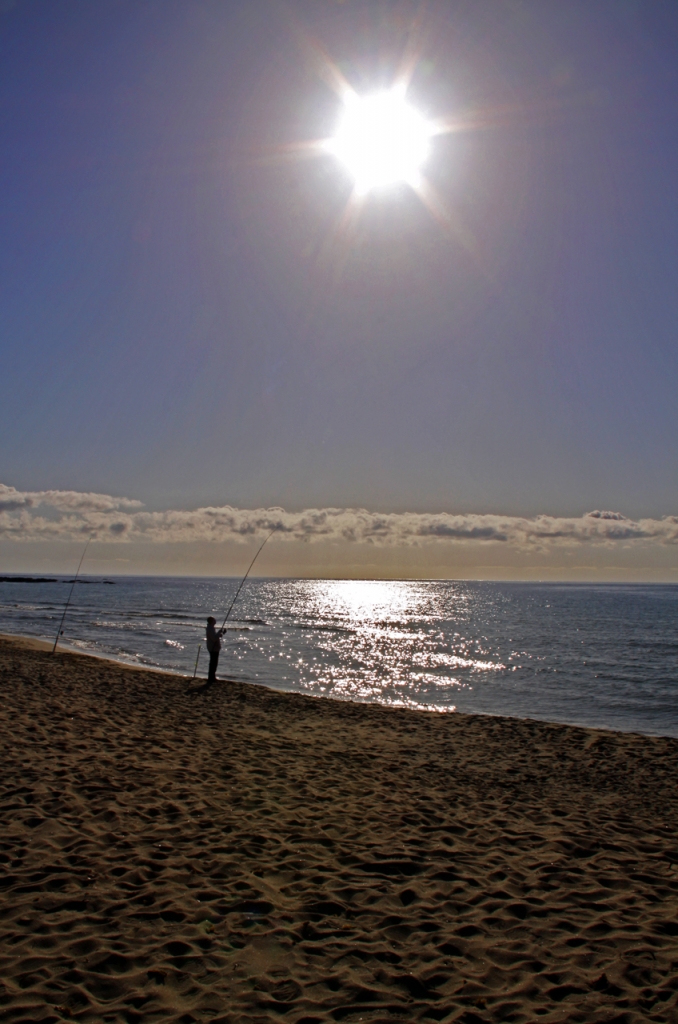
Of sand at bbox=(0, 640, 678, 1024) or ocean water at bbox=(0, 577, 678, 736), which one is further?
ocean water at bbox=(0, 577, 678, 736)

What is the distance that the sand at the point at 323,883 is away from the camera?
4078mm

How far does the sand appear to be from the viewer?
4.08m

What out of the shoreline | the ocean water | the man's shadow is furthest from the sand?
the ocean water

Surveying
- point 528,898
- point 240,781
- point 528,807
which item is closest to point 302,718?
point 240,781

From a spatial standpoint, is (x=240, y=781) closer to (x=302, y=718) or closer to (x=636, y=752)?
(x=302, y=718)

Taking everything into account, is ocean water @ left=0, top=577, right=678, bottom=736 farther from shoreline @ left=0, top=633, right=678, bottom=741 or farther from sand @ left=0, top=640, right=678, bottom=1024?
sand @ left=0, top=640, right=678, bottom=1024

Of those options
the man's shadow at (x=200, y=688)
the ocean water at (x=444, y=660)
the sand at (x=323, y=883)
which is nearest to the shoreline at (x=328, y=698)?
the ocean water at (x=444, y=660)

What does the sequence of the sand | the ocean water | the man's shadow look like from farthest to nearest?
the ocean water < the man's shadow < the sand

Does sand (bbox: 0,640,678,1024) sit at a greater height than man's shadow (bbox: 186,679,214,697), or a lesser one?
greater

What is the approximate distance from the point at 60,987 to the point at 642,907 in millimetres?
5002

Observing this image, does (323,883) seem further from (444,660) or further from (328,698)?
(444,660)

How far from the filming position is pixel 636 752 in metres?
12.3

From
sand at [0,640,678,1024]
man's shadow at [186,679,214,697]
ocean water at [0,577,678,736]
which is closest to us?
sand at [0,640,678,1024]

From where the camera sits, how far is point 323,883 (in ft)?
18.4
